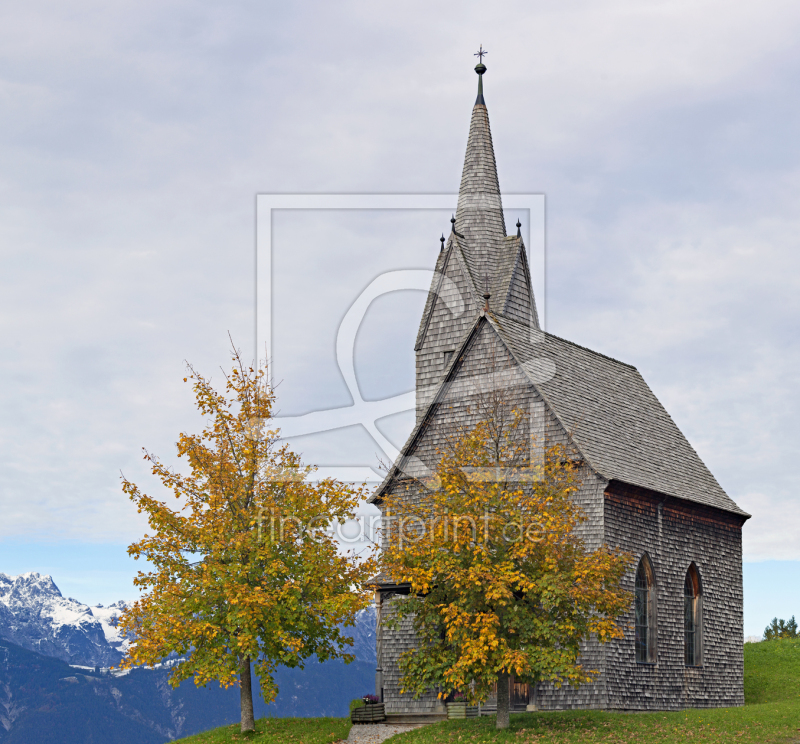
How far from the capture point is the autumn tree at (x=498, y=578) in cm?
2308

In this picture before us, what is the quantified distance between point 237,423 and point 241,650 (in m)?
5.97

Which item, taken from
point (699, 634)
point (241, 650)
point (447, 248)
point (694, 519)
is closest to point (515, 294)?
point (447, 248)

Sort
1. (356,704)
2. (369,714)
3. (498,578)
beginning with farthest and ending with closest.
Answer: (356,704) < (369,714) < (498,578)

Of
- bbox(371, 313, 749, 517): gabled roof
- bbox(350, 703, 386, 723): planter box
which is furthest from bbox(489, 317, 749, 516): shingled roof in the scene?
bbox(350, 703, 386, 723): planter box

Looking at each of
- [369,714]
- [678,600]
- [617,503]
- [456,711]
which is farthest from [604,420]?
[369,714]

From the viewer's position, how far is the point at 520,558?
2391cm

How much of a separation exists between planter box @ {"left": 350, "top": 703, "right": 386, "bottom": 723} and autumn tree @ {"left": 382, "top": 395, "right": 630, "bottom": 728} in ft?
17.4

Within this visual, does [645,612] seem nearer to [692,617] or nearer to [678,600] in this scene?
[678,600]

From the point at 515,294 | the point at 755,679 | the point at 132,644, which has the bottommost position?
the point at 755,679

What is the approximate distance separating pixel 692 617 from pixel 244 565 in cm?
1563

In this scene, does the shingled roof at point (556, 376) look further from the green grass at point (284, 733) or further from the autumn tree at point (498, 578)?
the green grass at point (284, 733)

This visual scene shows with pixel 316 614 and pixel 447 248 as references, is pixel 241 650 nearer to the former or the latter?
pixel 316 614

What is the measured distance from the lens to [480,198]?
41625mm

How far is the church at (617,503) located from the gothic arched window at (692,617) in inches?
1.6
